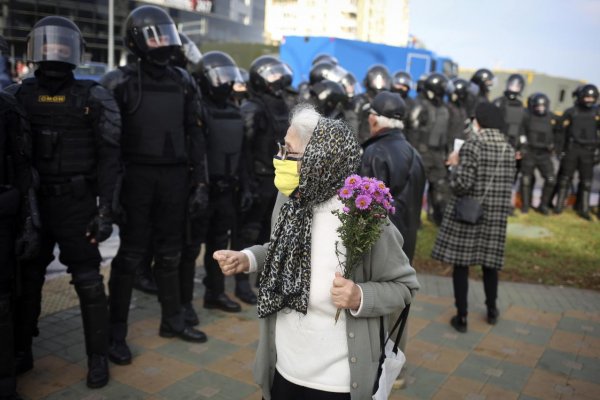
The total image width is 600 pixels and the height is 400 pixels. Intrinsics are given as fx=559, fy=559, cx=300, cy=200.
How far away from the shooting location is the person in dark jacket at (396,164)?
3605 millimetres

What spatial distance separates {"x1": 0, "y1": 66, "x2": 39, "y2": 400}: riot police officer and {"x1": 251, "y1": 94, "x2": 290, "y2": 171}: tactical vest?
242 cm

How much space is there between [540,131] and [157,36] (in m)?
8.11

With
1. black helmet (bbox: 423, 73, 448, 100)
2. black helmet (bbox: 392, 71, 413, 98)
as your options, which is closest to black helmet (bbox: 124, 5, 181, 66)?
black helmet (bbox: 392, 71, 413, 98)

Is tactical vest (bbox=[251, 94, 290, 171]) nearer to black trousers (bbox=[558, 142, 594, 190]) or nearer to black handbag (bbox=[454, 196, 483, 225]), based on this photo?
black handbag (bbox=[454, 196, 483, 225])

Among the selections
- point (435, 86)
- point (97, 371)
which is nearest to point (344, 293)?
point (97, 371)

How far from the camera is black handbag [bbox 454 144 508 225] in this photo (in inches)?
183

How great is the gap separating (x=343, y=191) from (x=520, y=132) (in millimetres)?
8772

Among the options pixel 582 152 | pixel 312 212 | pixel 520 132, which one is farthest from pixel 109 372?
pixel 582 152

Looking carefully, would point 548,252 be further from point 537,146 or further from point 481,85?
point 481,85

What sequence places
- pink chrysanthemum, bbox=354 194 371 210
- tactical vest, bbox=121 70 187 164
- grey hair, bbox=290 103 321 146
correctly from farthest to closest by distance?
tactical vest, bbox=121 70 187 164
grey hair, bbox=290 103 321 146
pink chrysanthemum, bbox=354 194 371 210

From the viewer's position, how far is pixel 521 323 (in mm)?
5168

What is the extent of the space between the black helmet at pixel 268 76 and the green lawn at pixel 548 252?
2.84m

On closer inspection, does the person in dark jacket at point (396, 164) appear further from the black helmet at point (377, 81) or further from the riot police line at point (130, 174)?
the black helmet at point (377, 81)

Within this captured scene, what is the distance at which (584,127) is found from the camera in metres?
9.87
